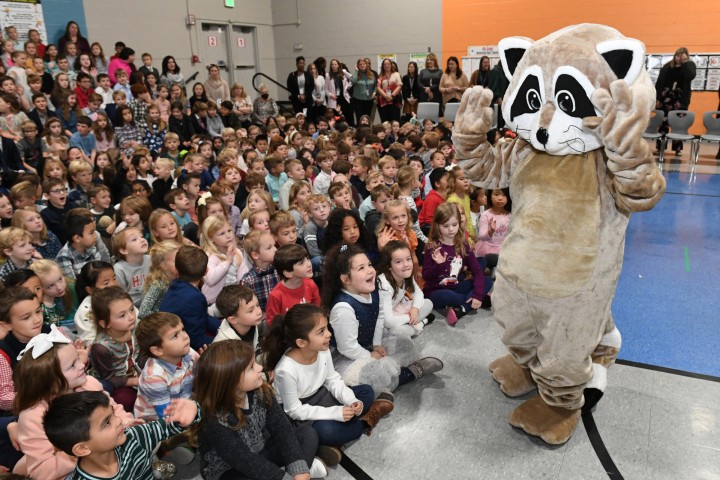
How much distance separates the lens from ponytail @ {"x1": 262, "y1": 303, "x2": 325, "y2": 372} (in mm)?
2410

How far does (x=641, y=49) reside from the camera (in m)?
2.01

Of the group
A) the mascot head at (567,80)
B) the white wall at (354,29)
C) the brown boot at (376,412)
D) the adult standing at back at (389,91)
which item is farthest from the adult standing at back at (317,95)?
the brown boot at (376,412)

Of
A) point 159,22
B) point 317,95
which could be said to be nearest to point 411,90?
point 317,95

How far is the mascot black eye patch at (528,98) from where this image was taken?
2256 mm

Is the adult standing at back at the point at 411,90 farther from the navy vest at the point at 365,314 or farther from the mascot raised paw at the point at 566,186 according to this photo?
the mascot raised paw at the point at 566,186

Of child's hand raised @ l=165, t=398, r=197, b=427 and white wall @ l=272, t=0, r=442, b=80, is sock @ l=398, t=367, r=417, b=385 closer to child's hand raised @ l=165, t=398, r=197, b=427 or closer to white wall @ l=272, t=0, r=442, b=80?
child's hand raised @ l=165, t=398, r=197, b=427

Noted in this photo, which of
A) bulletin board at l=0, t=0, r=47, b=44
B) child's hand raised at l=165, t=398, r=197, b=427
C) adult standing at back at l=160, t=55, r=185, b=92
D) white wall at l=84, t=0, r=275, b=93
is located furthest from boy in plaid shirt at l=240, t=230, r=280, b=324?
white wall at l=84, t=0, r=275, b=93

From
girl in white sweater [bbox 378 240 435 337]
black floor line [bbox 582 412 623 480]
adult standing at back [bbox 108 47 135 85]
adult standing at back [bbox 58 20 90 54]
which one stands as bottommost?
black floor line [bbox 582 412 623 480]

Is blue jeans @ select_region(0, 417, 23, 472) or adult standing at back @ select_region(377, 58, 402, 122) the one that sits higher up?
adult standing at back @ select_region(377, 58, 402, 122)

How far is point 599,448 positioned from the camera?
8.15 ft

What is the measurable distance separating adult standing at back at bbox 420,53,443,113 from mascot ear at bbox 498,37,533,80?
7.72 meters

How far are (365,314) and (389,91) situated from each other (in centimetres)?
777

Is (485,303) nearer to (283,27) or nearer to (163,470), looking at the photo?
(163,470)

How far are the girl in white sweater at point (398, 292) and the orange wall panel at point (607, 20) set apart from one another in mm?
8386
